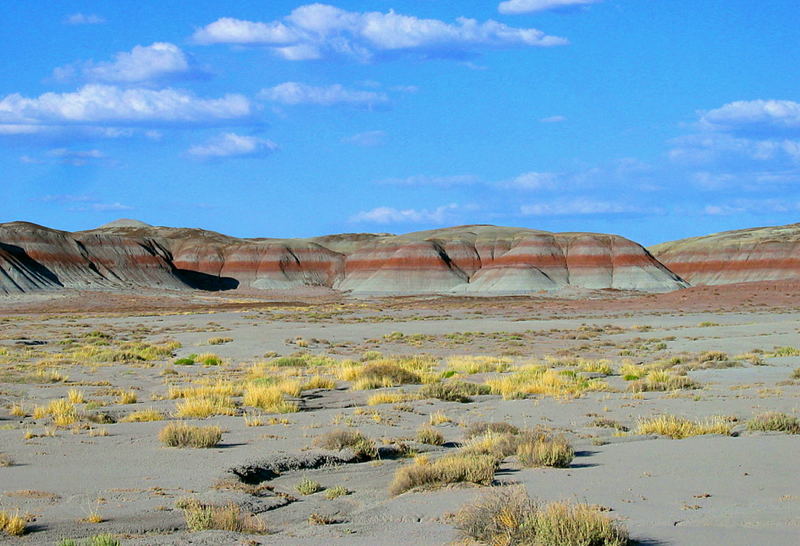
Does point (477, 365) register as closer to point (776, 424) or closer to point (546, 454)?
point (776, 424)

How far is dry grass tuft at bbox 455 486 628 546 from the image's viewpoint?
6477mm

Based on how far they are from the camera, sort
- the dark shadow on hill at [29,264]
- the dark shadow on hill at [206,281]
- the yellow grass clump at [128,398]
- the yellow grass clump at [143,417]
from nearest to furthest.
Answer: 1. the yellow grass clump at [143,417]
2. the yellow grass clump at [128,398]
3. the dark shadow on hill at [29,264]
4. the dark shadow on hill at [206,281]

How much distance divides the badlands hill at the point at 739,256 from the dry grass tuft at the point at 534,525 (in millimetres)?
136746

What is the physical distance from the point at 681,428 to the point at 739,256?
146973mm

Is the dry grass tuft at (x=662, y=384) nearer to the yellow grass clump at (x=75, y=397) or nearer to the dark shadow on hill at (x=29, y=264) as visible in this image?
the yellow grass clump at (x=75, y=397)

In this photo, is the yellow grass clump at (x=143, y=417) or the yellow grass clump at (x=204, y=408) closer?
the yellow grass clump at (x=143, y=417)

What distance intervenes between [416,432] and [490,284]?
399ft

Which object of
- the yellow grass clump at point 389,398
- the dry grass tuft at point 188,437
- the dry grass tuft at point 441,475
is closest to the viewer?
the dry grass tuft at point 441,475

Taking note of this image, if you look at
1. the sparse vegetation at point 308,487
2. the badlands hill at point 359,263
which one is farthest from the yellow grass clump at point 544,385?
the badlands hill at point 359,263

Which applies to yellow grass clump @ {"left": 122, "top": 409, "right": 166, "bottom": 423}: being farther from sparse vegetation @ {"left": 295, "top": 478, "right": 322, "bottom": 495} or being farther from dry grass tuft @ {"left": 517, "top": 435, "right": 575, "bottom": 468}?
dry grass tuft @ {"left": 517, "top": 435, "right": 575, "bottom": 468}

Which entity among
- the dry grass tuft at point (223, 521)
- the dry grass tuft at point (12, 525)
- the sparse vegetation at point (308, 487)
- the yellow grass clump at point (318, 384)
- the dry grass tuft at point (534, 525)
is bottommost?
the sparse vegetation at point (308, 487)

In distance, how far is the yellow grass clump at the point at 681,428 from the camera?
12453 millimetres

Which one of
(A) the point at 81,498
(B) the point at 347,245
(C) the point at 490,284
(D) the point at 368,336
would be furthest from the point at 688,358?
(B) the point at 347,245

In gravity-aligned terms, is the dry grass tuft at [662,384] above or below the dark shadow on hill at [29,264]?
below
